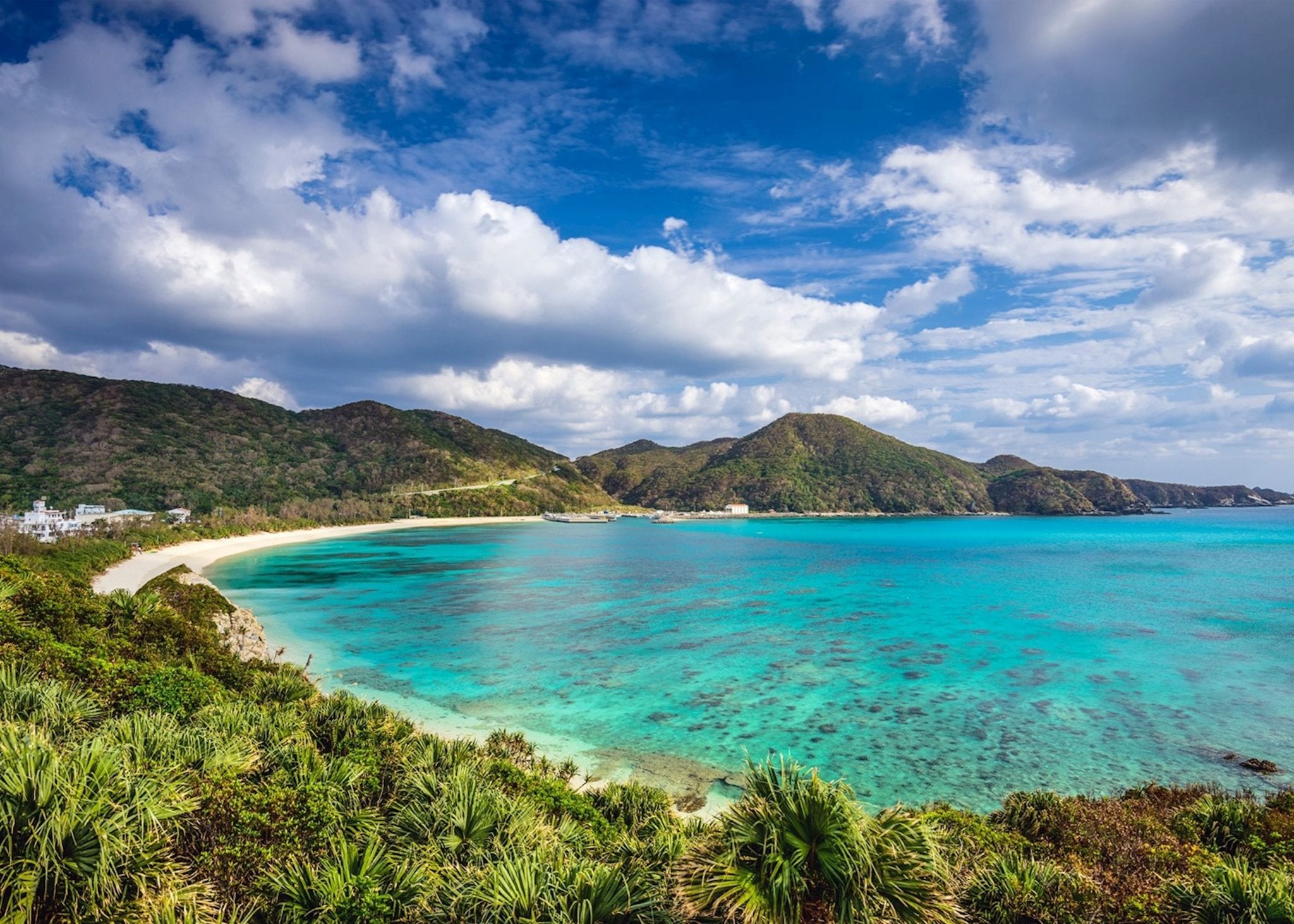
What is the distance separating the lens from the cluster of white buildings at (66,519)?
57656mm

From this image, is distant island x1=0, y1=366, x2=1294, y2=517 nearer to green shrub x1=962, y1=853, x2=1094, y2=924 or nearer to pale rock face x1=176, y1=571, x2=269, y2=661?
pale rock face x1=176, y1=571, x2=269, y2=661

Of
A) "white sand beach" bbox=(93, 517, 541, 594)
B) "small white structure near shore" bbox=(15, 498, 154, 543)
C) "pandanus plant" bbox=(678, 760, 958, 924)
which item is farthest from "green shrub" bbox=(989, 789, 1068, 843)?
"small white structure near shore" bbox=(15, 498, 154, 543)

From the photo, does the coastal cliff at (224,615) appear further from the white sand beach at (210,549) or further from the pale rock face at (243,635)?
the white sand beach at (210,549)

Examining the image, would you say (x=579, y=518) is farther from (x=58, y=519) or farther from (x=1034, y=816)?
(x=1034, y=816)

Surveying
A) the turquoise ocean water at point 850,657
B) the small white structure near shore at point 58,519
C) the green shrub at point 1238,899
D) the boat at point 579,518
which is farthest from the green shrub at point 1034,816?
the boat at point 579,518

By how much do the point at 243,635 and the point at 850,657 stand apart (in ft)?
91.5

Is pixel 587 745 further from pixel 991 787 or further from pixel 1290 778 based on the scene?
pixel 1290 778

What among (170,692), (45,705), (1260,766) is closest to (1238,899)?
(45,705)

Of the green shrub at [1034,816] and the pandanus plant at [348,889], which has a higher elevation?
the pandanus plant at [348,889]

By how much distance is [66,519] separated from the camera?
7425cm

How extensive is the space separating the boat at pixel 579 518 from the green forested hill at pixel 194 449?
2735cm

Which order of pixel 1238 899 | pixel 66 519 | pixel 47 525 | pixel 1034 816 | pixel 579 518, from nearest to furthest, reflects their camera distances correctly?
pixel 1238 899
pixel 1034 816
pixel 47 525
pixel 66 519
pixel 579 518

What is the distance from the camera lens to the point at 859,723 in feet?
67.8

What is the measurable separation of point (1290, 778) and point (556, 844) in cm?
2121
